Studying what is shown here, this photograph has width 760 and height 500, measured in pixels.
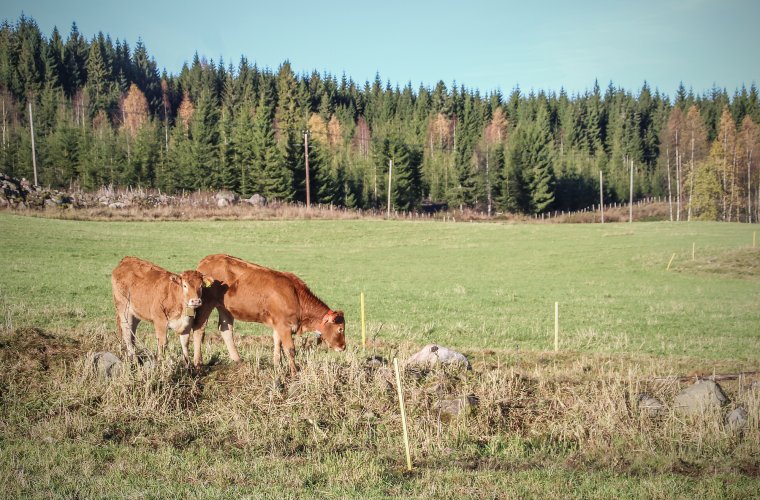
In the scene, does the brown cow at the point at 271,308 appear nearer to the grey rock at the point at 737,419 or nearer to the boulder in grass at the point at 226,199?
the grey rock at the point at 737,419

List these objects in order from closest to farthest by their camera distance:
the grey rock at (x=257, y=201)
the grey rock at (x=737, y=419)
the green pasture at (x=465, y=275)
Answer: the grey rock at (x=737, y=419) → the green pasture at (x=465, y=275) → the grey rock at (x=257, y=201)

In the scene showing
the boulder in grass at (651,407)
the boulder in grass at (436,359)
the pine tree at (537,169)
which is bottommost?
the boulder in grass at (651,407)

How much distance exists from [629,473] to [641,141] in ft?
530

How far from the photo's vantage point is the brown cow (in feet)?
35.9

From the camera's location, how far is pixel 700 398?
9.27 m

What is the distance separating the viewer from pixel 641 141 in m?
152

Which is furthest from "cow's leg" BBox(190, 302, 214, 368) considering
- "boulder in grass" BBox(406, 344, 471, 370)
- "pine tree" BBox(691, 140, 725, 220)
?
"pine tree" BBox(691, 140, 725, 220)

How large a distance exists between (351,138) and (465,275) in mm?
100922

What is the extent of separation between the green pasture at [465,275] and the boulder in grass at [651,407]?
649cm

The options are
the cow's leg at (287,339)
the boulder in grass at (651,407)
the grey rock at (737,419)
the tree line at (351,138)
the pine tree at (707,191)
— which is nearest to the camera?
the grey rock at (737,419)

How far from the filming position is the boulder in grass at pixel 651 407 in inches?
355

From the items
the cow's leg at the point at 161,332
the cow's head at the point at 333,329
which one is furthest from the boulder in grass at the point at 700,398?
the cow's leg at the point at 161,332

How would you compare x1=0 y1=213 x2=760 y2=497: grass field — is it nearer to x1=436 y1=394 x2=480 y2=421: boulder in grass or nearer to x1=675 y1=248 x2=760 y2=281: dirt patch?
x1=436 y1=394 x2=480 y2=421: boulder in grass

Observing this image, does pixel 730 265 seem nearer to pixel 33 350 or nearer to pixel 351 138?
pixel 33 350
